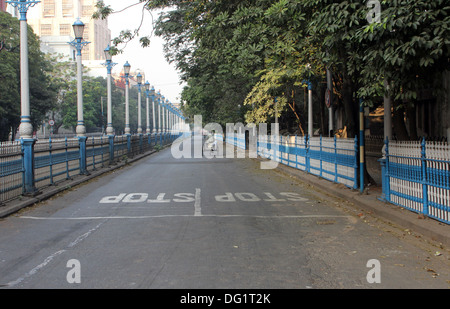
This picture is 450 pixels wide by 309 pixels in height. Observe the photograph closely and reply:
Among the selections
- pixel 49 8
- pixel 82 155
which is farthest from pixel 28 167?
pixel 49 8

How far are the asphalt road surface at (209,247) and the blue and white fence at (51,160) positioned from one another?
0.93m

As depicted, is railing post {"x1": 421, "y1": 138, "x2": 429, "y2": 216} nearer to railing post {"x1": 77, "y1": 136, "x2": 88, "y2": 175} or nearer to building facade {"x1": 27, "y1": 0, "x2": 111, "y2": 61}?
railing post {"x1": 77, "y1": 136, "x2": 88, "y2": 175}

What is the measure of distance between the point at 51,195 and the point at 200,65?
1957 cm

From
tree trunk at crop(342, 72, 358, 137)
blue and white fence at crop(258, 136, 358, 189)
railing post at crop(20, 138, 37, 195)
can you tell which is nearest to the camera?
railing post at crop(20, 138, 37, 195)

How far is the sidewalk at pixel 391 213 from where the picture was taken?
7.68 meters

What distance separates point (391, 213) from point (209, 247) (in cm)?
440

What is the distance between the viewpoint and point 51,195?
44.1 ft

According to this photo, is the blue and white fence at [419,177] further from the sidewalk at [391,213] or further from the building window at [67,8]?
the building window at [67,8]

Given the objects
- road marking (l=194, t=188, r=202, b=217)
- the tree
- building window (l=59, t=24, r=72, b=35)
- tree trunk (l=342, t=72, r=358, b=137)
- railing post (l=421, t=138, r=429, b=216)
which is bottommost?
road marking (l=194, t=188, r=202, b=217)

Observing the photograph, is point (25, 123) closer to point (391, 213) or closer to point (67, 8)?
point (391, 213)

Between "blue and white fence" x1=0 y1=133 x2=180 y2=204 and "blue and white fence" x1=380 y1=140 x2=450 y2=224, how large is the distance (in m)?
9.19

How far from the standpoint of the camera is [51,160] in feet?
49.3

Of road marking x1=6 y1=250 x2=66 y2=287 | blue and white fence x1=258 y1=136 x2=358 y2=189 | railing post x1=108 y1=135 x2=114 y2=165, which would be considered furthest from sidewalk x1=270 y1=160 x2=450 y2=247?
railing post x1=108 y1=135 x2=114 y2=165

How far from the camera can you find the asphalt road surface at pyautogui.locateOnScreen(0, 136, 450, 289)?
547cm
